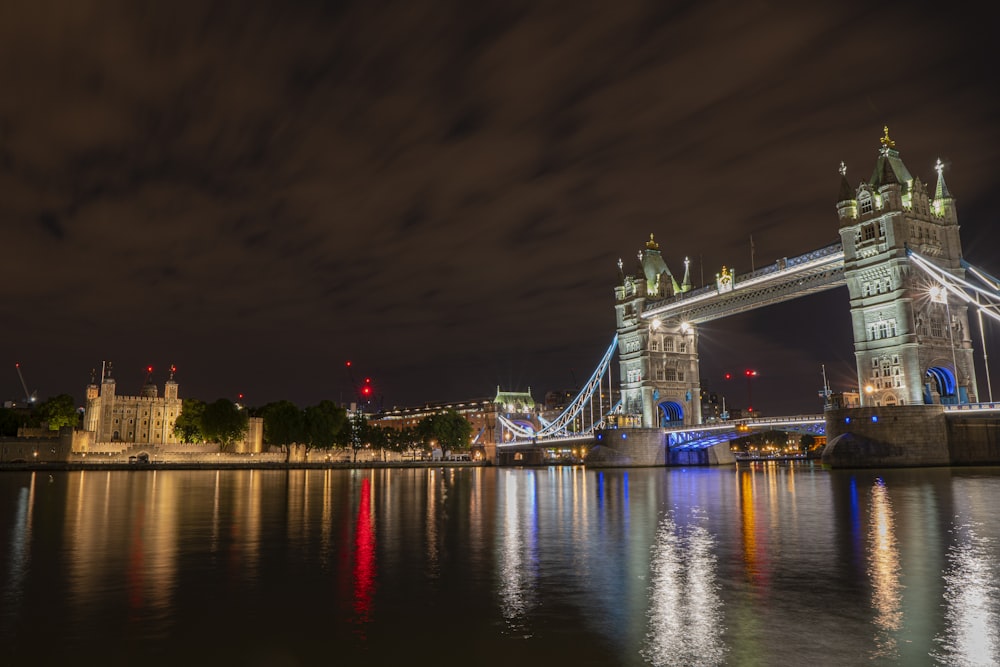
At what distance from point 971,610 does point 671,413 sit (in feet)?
357

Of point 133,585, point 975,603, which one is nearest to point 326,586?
point 133,585

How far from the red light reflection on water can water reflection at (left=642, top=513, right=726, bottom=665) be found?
4.19 m

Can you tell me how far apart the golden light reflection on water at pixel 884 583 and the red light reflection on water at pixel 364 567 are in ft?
22.4

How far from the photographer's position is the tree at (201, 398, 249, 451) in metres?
123

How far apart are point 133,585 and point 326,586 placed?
3.47m

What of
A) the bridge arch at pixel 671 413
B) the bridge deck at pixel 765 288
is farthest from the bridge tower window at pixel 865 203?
the bridge arch at pixel 671 413

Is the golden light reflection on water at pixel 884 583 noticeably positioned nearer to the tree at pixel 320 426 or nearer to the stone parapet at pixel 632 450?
the stone parapet at pixel 632 450

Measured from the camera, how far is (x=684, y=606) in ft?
36.6

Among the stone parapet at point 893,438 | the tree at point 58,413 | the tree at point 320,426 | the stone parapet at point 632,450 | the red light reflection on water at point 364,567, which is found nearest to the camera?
the red light reflection on water at point 364,567

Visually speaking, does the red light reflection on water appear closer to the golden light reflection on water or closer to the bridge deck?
the golden light reflection on water

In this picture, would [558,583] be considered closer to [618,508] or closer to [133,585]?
[133,585]

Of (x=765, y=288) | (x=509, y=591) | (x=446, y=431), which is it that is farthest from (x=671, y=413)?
(x=509, y=591)

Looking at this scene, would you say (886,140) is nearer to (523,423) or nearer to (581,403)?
(581,403)

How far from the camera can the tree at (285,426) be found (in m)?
120
